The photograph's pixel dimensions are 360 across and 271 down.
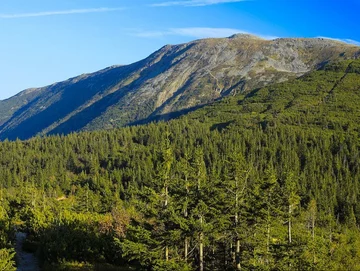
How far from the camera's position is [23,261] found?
46.1 m

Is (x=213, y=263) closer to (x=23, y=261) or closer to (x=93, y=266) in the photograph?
(x=93, y=266)

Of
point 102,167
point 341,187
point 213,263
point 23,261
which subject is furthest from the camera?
point 102,167

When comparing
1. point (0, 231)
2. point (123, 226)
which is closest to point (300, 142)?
point (123, 226)

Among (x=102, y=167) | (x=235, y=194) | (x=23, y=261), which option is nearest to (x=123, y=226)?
(x=23, y=261)

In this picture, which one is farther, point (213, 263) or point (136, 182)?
point (136, 182)

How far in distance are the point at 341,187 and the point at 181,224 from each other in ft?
471

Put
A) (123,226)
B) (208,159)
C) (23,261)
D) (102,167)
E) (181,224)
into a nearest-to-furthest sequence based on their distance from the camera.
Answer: (181,224), (23,261), (123,226), (208,159), (102,167)

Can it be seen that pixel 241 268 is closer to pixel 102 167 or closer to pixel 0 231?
pixel 0 231

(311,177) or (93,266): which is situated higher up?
(93,266)

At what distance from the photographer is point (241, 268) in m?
31.2

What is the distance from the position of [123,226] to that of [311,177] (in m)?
121

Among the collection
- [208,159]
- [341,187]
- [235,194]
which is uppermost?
[235,194]

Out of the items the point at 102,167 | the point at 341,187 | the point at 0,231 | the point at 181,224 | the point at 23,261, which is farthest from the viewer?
the point at 102,167

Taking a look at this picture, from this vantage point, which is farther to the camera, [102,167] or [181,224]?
[102,167]
